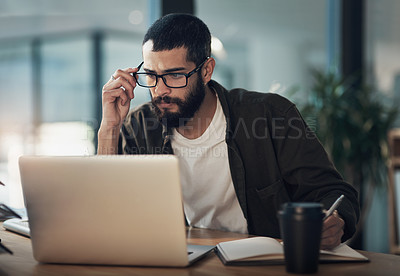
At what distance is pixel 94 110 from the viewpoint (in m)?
2.94

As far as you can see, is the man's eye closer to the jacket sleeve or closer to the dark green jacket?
the dark green jacket

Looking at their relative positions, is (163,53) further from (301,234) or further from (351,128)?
(351,128)

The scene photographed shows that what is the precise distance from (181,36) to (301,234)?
115 cm

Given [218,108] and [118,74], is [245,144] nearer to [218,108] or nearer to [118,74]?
[218,108]

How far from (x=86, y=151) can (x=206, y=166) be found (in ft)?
3.73

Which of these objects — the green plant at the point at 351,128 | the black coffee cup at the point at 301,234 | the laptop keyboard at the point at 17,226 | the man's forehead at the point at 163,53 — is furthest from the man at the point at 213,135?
the green plant at the point at 351,128

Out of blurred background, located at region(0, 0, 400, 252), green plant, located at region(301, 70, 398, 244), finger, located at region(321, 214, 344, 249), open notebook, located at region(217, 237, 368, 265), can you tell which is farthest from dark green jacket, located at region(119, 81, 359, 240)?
green plant, located at region(301, 70, 398, 244)

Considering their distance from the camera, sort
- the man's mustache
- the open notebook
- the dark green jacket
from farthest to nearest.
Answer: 1. the man's mustache
2. the dark green jacket
3. the open notebook

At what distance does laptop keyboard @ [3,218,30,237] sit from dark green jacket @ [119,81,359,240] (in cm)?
67

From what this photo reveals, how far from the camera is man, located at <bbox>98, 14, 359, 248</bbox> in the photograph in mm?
1859

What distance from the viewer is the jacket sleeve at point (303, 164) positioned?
1.68m

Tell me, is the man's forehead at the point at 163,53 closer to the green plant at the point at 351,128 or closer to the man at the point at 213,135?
the man at the point at 213,135

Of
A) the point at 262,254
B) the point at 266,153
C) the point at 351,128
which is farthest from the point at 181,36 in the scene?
the point at 351,128

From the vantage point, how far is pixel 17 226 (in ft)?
4.97
